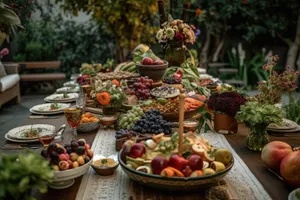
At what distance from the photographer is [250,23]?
25.3 feet

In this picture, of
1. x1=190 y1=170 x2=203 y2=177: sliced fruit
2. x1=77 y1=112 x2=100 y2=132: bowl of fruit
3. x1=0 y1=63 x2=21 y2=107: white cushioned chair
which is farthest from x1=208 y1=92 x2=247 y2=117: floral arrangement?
x1=0 y1=63 x2=21 y2=107: white cushioned chair

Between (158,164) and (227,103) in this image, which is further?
(227,103)

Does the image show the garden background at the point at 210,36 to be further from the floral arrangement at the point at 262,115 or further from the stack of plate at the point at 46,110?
the floral arrangement at the point at 262,115

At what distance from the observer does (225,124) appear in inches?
86.4

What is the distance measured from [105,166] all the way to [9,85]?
4.66 m

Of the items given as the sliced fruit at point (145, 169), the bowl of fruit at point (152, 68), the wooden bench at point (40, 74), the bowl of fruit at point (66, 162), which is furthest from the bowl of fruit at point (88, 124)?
the wooden bench at point (40, 74)

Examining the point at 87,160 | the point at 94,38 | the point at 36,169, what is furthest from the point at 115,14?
the point at 36,169

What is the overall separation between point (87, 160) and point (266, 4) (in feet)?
22.2

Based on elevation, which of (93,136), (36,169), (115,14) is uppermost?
(115,14)

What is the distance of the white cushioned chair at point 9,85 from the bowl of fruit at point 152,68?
10.4 ft

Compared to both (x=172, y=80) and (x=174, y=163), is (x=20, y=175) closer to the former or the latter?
(x=174, y=163)

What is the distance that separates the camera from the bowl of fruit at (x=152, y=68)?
306 cm

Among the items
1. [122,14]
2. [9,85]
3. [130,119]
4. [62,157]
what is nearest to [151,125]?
[130,119]

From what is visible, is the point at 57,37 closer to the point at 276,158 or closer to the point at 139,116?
the point at 139,116
